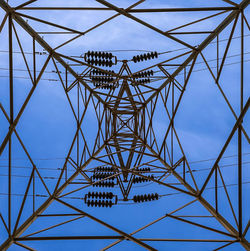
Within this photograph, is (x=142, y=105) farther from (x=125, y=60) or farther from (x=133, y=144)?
(x=125, y=60)

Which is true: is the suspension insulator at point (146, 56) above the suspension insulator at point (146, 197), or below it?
above

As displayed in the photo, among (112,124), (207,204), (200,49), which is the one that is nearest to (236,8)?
(200,49)

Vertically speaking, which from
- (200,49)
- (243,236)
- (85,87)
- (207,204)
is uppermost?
(85,87)

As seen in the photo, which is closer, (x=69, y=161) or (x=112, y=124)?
(x=69, y=161)

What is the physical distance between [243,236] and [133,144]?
36.6 ft

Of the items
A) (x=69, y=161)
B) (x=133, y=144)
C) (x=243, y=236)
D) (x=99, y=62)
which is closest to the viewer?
(x=243, y=236)

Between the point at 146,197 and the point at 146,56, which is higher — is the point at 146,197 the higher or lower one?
the lower one

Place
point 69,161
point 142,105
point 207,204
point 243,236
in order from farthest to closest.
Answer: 1. point 142,105
2. point 69,161
3. point 207,204
4. point 243,236

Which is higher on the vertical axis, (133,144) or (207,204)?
(133,144)

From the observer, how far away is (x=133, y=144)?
1761cm

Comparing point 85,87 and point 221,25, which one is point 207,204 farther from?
point 85,87

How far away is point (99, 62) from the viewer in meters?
14.7

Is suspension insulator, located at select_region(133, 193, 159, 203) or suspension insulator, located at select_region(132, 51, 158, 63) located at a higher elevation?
suspension insulator, located at select_region(132, 51, 158, 63)

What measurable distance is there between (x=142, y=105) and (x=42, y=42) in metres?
10.1
